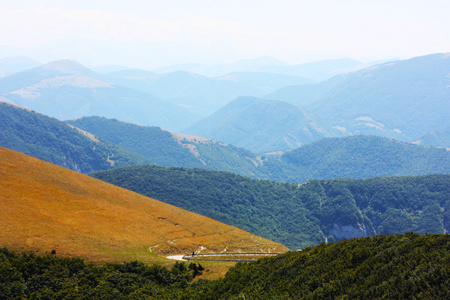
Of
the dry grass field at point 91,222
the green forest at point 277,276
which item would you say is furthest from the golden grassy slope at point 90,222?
the green forest at point 277,276

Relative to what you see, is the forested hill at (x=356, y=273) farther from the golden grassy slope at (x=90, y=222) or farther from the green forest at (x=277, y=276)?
the golden grassy slope at (x=90, y=222)

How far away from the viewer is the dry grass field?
6731 cm

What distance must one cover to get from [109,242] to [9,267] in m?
21.9

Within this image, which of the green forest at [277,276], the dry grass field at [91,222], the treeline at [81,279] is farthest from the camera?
the dry grass field at [91,222]

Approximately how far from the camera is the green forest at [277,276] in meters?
34.6

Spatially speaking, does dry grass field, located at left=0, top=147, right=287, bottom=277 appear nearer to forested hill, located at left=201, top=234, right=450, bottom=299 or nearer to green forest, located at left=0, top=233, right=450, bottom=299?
green forest, located at left=0, top=233, right=450, bottom=299

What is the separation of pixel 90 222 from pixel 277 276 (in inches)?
1833

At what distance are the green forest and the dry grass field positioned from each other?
6643 millimetres

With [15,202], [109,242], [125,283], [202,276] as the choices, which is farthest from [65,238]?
[202,276]

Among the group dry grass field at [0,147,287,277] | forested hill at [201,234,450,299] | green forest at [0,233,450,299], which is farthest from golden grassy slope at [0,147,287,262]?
forested hill at [201,234,450,299]

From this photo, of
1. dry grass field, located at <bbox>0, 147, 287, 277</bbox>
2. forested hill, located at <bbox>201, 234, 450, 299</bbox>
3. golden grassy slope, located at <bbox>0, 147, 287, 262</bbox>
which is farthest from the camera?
golden grassy slope, located at <bbox>0, 147, 287, 262</bbox>

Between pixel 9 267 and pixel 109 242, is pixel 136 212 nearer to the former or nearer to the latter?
pixel 109 242

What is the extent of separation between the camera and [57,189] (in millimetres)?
89562

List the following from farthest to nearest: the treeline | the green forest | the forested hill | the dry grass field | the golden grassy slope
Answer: the golden grassy slope → the dry grass field → the treeline → the green forest → the forested hill
